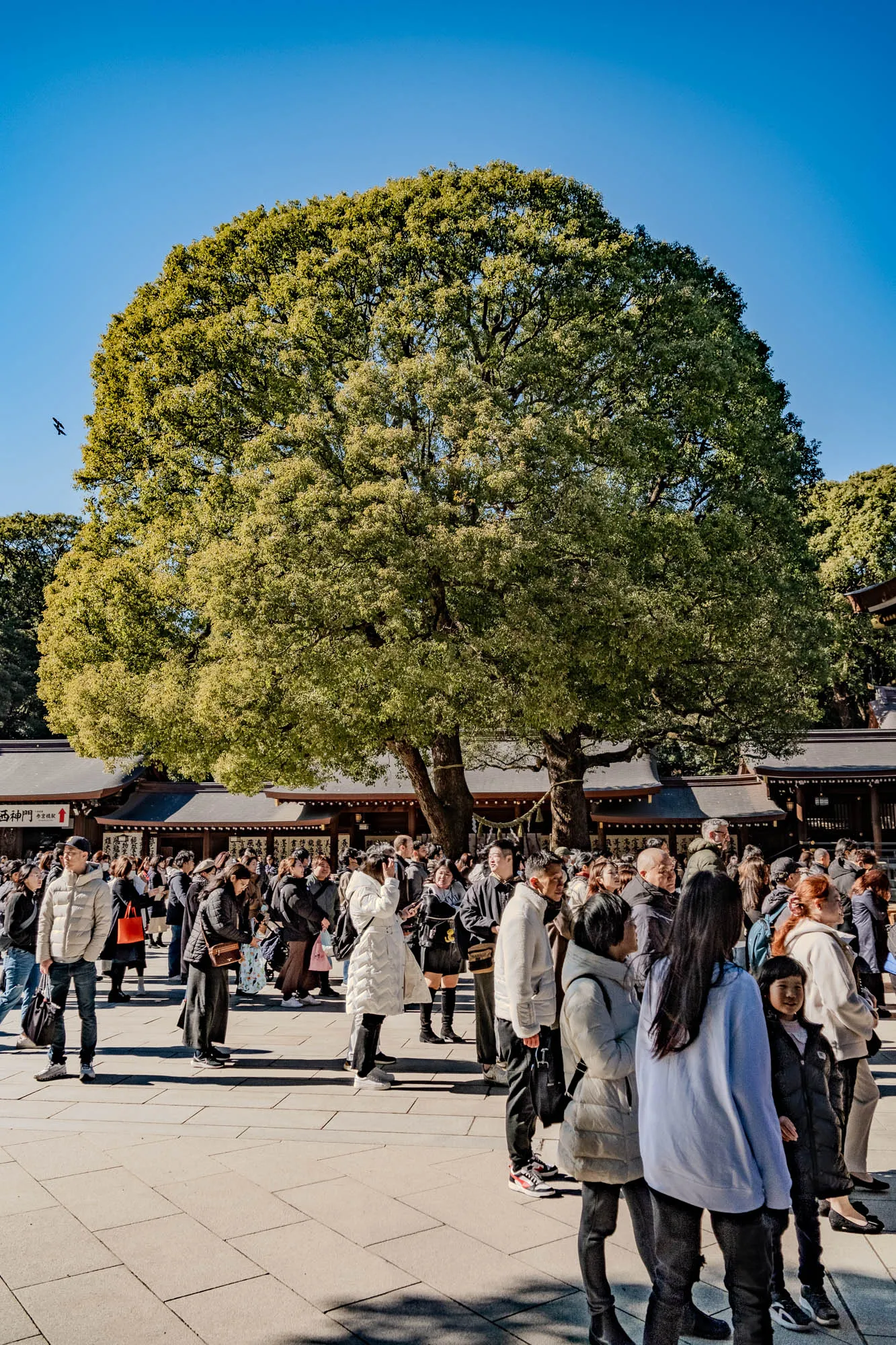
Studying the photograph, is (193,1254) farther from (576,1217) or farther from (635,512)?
(635,512)

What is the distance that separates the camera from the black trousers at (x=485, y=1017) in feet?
23.5

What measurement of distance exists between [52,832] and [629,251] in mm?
21402

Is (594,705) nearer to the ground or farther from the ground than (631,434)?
nearer to the ground

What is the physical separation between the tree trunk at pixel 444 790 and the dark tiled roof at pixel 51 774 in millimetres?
9655

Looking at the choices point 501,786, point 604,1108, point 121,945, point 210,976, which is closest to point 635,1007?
point 604,1108

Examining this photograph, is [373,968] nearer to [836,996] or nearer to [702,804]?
[836,996]

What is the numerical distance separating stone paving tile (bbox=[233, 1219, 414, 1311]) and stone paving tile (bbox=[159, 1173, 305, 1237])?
0.12 metres

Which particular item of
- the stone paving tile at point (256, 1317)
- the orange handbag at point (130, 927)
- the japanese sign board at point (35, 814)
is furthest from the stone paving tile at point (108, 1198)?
the japanese sign board at point (35, 814)

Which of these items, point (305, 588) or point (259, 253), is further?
point (259, 253)

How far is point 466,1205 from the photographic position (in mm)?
4699

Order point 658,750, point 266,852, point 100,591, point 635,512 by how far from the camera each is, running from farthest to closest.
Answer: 1. point 658,750
2. point 266,852
3. point 100,591
4. point 635,512

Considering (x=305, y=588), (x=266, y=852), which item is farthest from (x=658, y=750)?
(x=305, y=588)

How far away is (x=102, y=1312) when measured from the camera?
12.0 feet

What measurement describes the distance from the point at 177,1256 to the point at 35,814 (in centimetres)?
2356
